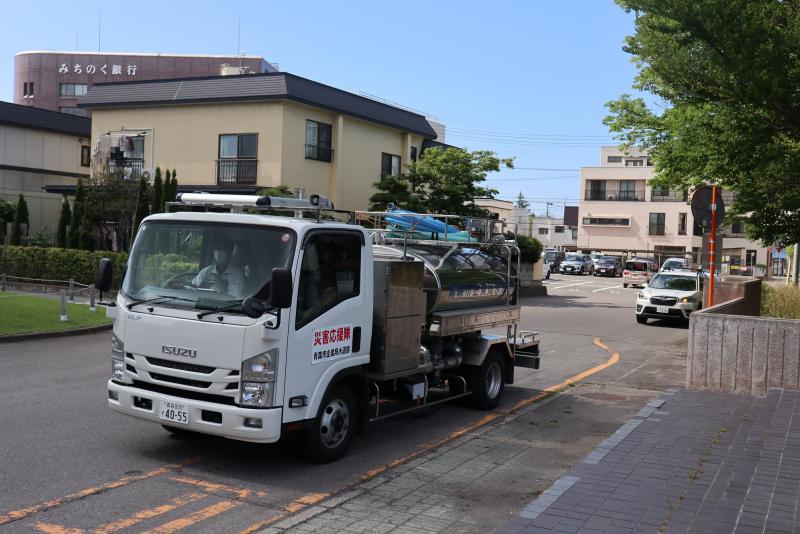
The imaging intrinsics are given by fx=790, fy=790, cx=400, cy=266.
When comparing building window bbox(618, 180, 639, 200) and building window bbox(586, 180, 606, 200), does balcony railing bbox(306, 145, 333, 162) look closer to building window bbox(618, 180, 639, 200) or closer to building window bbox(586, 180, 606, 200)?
building window bbox(618, 180, 639, 200)

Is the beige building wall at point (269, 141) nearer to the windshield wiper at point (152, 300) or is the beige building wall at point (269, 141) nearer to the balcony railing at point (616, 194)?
the windshield wiper at point (152, 300)

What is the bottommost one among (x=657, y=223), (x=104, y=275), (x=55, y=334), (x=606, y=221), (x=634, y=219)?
(x=55, y=334)

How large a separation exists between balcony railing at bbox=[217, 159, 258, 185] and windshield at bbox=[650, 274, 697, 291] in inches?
600

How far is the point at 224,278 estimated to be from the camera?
6.98 m

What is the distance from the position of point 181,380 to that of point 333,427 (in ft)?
4.81

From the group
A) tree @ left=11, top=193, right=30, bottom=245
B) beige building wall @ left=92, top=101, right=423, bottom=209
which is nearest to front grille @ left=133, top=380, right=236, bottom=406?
beige building wall @ left=92, top=101, right=423, bottom=209

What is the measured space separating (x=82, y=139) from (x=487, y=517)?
129ft

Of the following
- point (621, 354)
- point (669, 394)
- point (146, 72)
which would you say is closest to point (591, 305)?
point (621, 354)

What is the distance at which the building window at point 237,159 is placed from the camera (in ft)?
99.8

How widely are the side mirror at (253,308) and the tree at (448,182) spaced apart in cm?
2401

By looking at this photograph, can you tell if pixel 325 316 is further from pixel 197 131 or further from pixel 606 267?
pixel 606 267

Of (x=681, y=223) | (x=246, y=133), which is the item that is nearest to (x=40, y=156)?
(x=246, y=133)

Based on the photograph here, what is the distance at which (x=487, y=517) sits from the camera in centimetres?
612

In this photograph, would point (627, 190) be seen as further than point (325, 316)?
Yes
